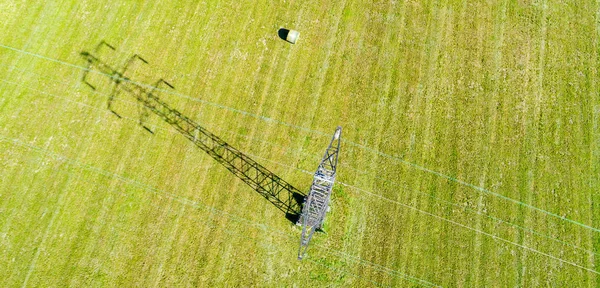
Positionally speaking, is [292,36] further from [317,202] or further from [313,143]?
[317,202]

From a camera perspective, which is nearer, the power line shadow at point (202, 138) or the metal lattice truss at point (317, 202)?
the metal lattice truss at point (317, 202)

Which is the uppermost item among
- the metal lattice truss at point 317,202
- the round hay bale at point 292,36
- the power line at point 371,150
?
the round hay bale at point 292,36

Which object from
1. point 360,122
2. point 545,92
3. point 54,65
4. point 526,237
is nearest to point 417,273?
point 526,237

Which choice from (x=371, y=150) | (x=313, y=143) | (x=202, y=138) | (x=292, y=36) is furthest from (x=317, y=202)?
(x=292, y=36)

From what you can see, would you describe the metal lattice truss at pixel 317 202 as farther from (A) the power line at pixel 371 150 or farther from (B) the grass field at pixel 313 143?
(A) the power line at pixel 371 150

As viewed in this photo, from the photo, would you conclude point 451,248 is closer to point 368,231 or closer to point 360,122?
point 368,231

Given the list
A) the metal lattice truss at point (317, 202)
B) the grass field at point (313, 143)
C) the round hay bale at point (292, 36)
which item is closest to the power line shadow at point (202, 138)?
the grass field at point (313, 143)
